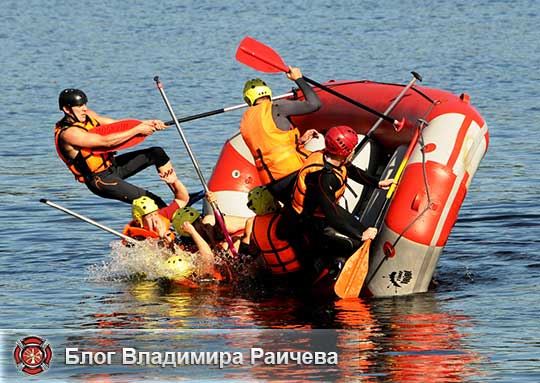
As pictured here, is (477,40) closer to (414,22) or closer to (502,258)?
(414,22)

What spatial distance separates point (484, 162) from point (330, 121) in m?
5.38

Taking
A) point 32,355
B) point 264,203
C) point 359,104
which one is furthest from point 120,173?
point 32,355

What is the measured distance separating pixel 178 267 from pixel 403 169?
2310 mm

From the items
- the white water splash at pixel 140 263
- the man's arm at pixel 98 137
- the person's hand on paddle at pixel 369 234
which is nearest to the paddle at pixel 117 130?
the man's arm at pixel 98 137

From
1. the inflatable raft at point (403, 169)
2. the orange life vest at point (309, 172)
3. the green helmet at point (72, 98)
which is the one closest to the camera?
the orange life vest at point (309, 172)

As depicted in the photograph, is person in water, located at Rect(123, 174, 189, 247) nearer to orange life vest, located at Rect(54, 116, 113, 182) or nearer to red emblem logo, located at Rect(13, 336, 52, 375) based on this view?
orange life vest, located at Rect(54, 116, 113, 182)

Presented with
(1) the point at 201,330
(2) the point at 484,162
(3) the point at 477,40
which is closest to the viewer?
(1) the point at 201,330

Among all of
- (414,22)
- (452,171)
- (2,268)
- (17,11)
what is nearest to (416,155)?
(452,171)

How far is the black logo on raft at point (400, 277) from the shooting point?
37.6 feet

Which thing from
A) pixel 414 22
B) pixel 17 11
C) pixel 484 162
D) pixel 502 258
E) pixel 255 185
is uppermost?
pixel 17 11

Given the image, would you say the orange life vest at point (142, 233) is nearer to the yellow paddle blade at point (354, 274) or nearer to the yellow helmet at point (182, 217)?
the yellow helmet at point (182, 217)

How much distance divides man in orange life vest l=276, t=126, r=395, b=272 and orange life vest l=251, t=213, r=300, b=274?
61 mm

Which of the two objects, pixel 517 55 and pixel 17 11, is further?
pixel 17 11

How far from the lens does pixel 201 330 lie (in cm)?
1072
